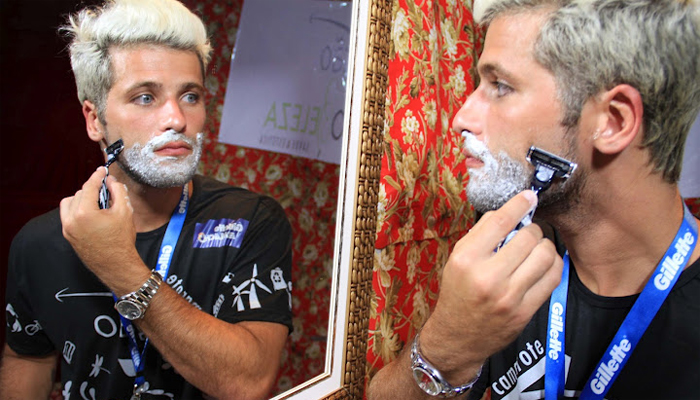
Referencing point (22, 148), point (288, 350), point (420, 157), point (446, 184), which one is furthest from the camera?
point (446, 184)

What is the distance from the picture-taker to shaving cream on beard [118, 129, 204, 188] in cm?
84

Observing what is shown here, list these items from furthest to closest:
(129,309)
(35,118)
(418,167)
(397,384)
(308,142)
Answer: (418,167), (308,142), (397,384), (129,309), (35,118)

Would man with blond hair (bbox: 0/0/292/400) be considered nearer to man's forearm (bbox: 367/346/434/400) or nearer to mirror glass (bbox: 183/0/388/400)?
mirror glass (bbox: 183/0/388/400)

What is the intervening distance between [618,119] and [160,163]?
0.80 m

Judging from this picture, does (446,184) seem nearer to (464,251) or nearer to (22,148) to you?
(464,251)

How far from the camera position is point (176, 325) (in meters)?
0.91

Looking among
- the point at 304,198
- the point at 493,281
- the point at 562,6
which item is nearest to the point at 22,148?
the point at 304,198

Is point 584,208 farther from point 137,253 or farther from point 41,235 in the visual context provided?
point 41,235

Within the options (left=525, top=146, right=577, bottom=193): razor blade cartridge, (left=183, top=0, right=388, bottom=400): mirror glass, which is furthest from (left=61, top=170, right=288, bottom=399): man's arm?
(left=525, top=146, right=577, bottom=193): razor blade cartridge

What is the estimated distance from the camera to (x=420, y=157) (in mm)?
1447

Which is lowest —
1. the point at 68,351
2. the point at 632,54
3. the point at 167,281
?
the point at 68,351

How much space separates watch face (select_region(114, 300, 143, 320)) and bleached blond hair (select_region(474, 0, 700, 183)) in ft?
2.65

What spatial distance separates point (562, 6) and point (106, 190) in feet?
2.74

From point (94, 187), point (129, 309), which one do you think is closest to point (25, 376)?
point (129, 309)
